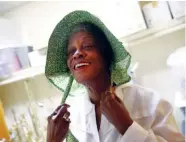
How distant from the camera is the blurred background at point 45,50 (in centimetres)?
129

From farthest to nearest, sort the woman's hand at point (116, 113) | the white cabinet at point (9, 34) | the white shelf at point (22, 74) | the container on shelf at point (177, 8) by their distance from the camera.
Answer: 1. the white shelf at point (22, 74)
2. the white cabinet at point (9, 34)
3. the container on shelf at point (177, 8)
4. the woman's hand at point (116, 113)

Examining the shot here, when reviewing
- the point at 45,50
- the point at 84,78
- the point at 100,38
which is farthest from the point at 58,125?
the point at 45,50

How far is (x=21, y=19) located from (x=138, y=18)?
65 centimetres

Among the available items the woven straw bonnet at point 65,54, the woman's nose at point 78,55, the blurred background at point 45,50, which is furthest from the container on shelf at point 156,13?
the woman's nose at point 78,55

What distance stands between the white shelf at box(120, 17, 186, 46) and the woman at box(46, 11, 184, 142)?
1.84 ft

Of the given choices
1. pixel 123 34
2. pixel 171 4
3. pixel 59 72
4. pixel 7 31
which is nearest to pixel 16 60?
pixel 7 31

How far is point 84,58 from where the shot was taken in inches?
28.5

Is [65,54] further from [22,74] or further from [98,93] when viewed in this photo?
[22,74]

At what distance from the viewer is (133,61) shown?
57.2 inches

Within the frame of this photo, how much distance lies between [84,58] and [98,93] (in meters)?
0.14

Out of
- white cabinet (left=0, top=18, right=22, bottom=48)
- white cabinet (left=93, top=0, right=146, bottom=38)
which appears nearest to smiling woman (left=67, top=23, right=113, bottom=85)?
white cabinet (left=93, top=0, right=146, bottom=38)

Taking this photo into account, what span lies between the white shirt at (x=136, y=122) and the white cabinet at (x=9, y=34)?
68 cm

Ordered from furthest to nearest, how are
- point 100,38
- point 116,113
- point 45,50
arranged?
point 45,50
point 100,38
point 116,113

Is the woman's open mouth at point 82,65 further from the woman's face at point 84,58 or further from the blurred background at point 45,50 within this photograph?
the blurred background at point 45,50
